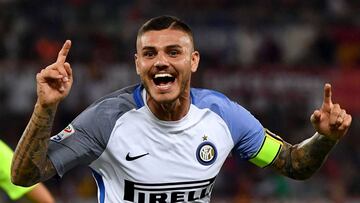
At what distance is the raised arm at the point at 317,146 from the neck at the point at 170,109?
2.08 ft

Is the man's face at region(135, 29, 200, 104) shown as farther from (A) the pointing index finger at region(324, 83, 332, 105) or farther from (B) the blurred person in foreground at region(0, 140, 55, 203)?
(B) the blurred person in foreground at region(0, 140, 55, 203)

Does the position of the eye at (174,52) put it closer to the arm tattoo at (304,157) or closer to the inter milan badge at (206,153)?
the inter milan badge at (206,153)

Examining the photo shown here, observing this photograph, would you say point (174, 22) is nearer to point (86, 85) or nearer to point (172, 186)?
point (172, 186)

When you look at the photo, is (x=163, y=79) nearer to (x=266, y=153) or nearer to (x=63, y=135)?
(x=63, y=135)

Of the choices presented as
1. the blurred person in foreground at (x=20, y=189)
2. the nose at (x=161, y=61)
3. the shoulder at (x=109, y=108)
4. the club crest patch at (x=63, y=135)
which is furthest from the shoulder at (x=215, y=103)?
the blurred person in foreground at (x=20, y=189)

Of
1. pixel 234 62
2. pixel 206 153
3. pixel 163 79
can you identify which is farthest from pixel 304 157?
pixel 234 62

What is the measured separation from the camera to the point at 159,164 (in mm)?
5379

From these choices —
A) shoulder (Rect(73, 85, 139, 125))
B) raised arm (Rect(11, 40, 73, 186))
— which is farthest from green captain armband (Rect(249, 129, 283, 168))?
raised arm (Rect(11, 40, 73, 186))

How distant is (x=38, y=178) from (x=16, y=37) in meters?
9.83

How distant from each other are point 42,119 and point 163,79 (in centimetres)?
72

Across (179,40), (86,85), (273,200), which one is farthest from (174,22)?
(86,85)

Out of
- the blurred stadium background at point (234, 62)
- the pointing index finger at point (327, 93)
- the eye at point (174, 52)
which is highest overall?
the eye at point (174, 52)

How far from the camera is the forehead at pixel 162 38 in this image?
5.28m

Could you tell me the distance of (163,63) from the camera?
5.22 metres
